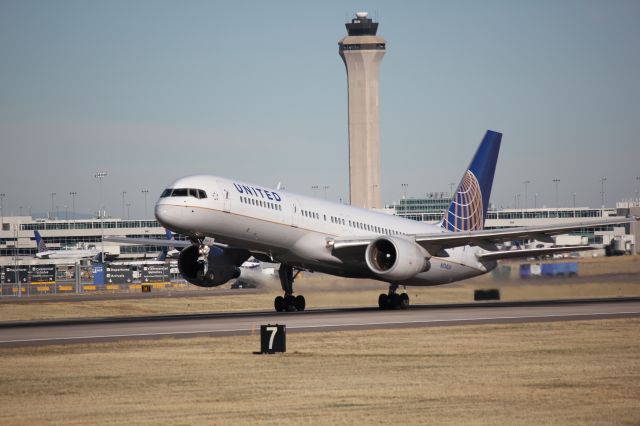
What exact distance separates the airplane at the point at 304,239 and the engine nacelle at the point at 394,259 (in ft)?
0.15

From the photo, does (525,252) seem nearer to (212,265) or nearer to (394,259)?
(394,259)

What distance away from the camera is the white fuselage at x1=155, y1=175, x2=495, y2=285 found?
4269cm

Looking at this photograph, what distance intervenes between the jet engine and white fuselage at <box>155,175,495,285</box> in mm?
2359

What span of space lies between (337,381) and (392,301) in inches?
1112

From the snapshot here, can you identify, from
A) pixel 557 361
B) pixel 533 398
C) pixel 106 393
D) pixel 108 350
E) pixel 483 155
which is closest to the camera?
pixel 533 398

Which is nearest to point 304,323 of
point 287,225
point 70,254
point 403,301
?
point 287,225

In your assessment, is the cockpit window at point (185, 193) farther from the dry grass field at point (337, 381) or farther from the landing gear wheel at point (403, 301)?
the landing gear wheel at point (403, 301)

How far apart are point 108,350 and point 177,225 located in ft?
43.5

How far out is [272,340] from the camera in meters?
27.7

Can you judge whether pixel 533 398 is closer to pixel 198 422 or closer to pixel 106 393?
pixel 198 422

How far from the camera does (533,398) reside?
19094 millimetres

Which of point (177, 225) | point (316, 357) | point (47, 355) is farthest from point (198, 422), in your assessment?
point (177, 225)

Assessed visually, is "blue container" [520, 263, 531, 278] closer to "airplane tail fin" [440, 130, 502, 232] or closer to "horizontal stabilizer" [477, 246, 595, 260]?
"horizontal stabilizer" [477, 246, 595, 260]

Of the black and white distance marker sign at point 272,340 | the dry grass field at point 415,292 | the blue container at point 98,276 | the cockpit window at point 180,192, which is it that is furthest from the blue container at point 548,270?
the blue container at point 98,276
